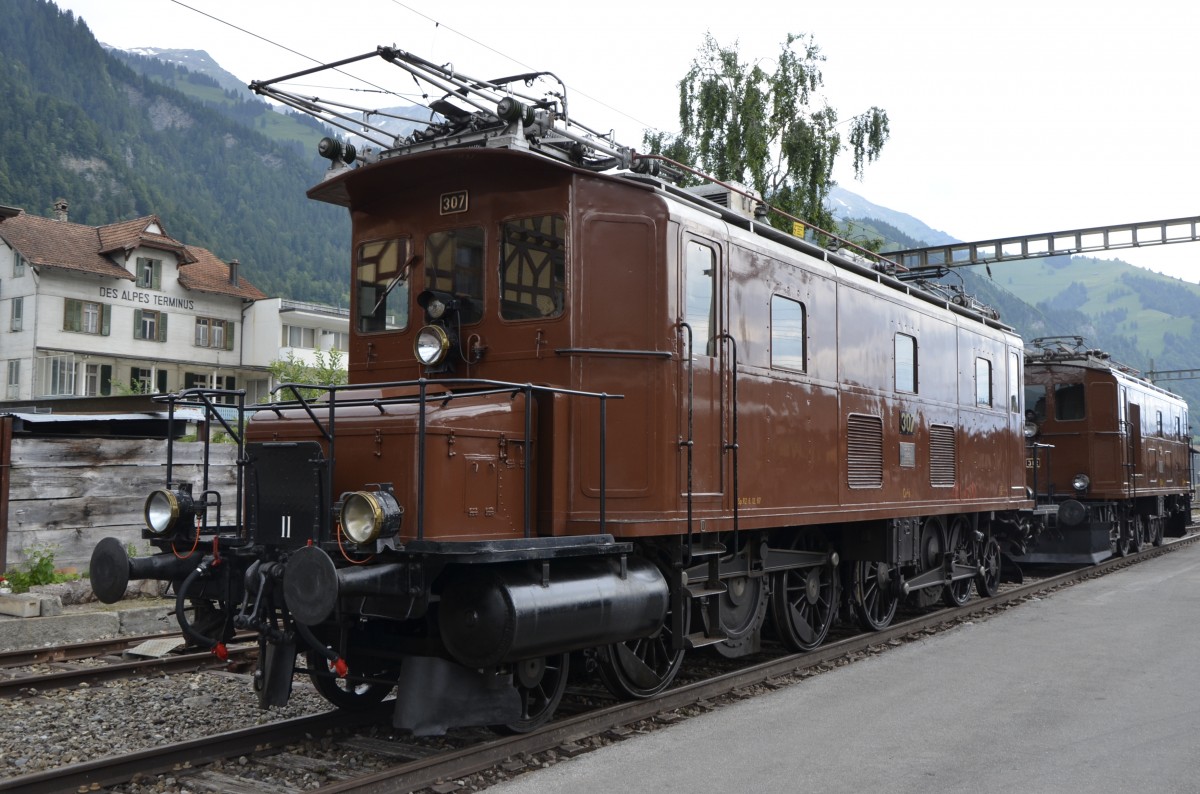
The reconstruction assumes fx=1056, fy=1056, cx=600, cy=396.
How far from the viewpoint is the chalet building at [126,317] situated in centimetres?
4356

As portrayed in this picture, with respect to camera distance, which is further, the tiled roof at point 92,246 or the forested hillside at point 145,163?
the forested hillside at point 145,163

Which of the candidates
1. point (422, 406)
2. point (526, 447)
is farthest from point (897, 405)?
point (422, 406)

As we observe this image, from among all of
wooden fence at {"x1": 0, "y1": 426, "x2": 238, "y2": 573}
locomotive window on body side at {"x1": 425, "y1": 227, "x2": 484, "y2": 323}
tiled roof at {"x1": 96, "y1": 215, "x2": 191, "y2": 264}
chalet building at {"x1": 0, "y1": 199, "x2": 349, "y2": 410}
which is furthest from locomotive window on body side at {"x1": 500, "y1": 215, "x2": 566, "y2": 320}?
tiled roof at {"x1": 96, "y1": 215, "x2": 191, "y2": 264}

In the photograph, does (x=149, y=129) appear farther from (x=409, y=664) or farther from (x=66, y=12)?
(x=409, y=664)

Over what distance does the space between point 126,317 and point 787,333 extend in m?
44.2

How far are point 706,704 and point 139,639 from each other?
537 centimetres

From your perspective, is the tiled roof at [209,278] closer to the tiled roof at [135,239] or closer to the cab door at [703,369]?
the tiled roof at [135,239]

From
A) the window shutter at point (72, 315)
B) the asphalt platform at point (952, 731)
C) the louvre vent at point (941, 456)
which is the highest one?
the window shutter at point (72, 315)

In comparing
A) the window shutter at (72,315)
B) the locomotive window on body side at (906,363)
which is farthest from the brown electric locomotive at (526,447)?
the window shutter at (72,315)

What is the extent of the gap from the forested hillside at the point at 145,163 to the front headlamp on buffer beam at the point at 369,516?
81568 millimetres

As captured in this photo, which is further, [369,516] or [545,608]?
[545,608]

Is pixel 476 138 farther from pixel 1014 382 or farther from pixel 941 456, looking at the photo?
pixel 1014 382

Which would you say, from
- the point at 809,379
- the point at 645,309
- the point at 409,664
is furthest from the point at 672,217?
the point at 409,664

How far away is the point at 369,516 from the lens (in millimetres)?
5383
